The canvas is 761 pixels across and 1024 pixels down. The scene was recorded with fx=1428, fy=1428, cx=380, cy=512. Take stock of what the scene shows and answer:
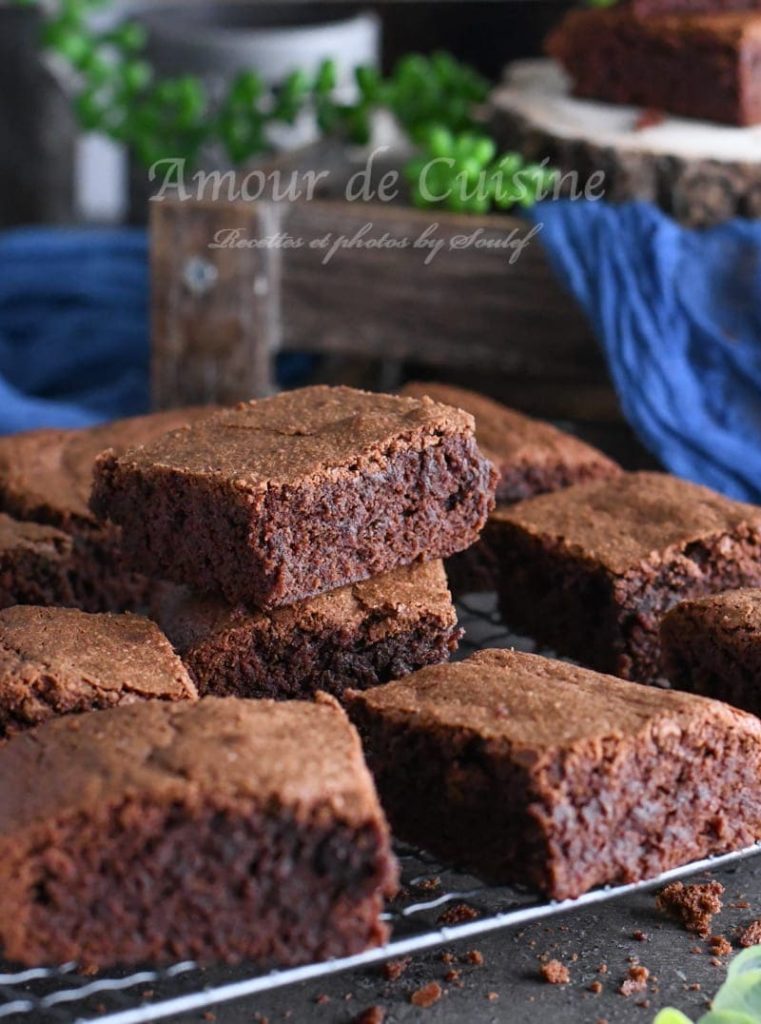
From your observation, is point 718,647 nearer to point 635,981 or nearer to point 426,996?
point 635,981

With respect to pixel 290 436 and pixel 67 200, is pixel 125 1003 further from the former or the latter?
pixel 67 200

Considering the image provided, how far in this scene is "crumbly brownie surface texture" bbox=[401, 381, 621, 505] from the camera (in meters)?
3.69

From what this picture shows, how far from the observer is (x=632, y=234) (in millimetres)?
4152

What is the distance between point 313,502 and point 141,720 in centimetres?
64

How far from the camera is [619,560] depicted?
3174 mm

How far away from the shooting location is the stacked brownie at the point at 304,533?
9.36ft

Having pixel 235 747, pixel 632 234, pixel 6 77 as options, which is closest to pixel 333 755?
pixel 235 747

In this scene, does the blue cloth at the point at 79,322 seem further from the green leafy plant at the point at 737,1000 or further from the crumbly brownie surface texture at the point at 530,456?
the green leafy plant at the point at 737,1000

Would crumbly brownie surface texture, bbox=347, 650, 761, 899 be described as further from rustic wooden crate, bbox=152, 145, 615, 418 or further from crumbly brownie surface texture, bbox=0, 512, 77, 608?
rustic wooden crate, bbox=152, 145, 615, 418

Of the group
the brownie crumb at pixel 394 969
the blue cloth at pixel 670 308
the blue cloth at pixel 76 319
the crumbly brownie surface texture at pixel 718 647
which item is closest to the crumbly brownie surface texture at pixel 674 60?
the blue cloth at pixel 670 308

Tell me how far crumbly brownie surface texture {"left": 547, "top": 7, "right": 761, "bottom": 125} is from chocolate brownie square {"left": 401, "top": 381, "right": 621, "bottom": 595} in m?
1.19

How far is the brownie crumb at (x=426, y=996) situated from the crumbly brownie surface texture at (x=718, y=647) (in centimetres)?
89

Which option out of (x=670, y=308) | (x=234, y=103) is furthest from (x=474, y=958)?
(x=234, y=103)

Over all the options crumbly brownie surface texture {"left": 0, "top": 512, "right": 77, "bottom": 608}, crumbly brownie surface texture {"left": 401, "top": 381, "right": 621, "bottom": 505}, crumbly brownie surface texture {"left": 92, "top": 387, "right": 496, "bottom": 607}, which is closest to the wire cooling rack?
crumbly brownie surface texture {"left": 92, "top": 387, "right": 496, "bottom": 607}
